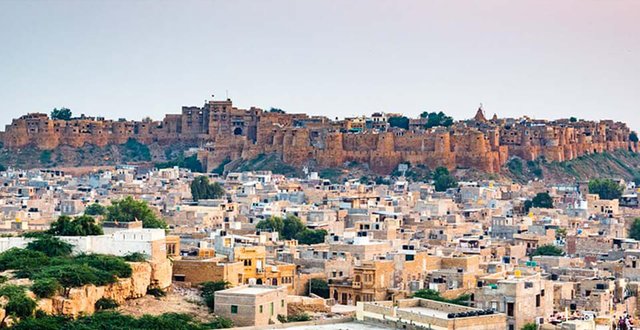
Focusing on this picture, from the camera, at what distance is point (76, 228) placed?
1246 inches

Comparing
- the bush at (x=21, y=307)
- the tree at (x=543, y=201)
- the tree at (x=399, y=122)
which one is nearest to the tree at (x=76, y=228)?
the bush at (x=21, y=307)

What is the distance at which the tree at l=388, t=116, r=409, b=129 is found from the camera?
317 feet

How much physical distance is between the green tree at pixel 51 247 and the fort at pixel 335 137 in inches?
2182

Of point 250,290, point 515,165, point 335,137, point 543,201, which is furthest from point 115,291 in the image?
point 515,165

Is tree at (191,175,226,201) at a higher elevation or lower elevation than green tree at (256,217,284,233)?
higher

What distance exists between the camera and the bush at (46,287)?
88.8ft

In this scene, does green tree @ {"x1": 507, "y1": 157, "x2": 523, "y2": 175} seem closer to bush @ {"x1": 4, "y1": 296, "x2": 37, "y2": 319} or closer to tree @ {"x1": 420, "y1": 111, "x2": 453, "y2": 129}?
tree @ {"x1": 420, "y1": 111, "x2": 453, "y2": 129}

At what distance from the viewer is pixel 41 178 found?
251 ft

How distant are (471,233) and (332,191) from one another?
57.1ft

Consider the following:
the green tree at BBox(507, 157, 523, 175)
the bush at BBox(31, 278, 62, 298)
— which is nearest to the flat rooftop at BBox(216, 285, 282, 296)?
the bush at BBox(31, 278, 62, 298)

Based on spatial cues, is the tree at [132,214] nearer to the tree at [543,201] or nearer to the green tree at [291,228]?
the green tree at [291,228]

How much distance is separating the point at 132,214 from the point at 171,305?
1570 cm

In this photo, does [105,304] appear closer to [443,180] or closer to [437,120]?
[443,180]

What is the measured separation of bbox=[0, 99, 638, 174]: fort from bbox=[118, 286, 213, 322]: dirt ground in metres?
55.4
